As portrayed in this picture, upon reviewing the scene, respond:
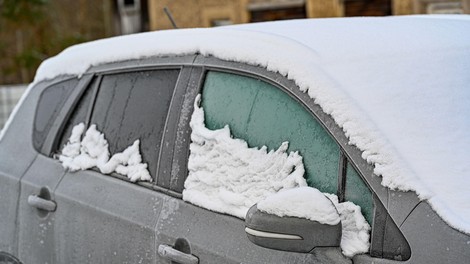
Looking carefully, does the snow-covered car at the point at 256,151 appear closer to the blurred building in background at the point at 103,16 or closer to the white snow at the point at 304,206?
the white snow at the point at 304,206

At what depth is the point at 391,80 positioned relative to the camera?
3033 millimetres

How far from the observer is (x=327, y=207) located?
2.74 m

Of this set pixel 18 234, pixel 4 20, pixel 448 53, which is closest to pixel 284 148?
pixel 448 53

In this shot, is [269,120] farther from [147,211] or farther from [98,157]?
[98,157]

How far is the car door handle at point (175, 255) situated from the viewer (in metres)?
3.27

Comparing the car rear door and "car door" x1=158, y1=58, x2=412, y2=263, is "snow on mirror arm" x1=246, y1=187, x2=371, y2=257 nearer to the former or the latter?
"car door" x1=158, y1=58, x2=412, y2=263

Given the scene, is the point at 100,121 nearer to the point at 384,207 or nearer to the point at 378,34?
the point at 378,34

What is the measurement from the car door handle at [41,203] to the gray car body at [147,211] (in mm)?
22

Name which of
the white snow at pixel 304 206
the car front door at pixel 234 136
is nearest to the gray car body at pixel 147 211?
the car front door at pixel 234 136

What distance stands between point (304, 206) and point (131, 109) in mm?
1370

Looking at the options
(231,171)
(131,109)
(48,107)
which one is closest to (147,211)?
(231,171)

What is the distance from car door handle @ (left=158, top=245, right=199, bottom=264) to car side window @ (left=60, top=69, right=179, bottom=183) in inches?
14.7

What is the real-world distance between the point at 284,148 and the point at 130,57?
3.60ft

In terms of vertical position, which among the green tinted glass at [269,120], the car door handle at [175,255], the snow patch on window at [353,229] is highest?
the green tinted glass at [269,120]
